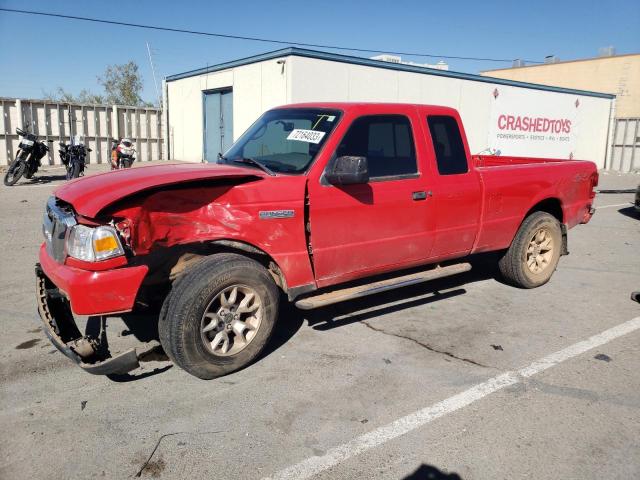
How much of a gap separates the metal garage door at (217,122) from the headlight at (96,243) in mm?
15535

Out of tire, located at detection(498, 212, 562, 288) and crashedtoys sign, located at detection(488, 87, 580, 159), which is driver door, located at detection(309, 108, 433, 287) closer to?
tire, located at detection(498, 212, 562, 288)

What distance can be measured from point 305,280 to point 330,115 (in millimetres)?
1465

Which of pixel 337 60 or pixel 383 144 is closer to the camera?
→ pixel 383 144

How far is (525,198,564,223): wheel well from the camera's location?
613 centimetres

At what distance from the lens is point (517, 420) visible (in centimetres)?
336

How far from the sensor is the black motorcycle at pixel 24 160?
13805 mm

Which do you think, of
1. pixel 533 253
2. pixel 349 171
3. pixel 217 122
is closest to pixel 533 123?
pixel 217 122

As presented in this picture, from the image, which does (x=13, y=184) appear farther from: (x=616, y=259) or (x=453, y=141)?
(x=616, y=259)

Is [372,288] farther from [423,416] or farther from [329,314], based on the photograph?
[423,416]

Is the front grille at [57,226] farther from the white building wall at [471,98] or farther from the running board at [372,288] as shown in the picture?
the white building wall at [471,98]

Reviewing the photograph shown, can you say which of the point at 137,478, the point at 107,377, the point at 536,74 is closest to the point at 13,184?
the point at 107,377

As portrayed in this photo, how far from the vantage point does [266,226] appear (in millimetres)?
3967

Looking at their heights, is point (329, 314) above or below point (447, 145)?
below

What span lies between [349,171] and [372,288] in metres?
1.08
